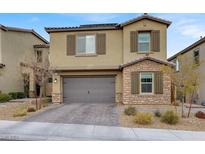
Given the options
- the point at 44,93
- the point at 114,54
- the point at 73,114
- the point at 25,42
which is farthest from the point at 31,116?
the point at 25,42

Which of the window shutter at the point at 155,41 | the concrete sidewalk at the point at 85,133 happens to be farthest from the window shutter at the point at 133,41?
the concrete sidewalk at the point at 85,133

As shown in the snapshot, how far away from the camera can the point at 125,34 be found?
762 inches

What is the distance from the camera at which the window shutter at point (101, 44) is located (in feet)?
64.7

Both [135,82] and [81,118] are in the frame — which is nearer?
[81,118]

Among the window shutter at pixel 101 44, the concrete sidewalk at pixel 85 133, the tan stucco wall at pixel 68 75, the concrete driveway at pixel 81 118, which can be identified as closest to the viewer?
the concrete sidewalk at pixel 85 133

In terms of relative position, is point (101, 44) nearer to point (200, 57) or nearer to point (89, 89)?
point (89, 89)

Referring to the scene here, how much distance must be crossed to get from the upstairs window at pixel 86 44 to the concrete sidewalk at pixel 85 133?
9.75 meters

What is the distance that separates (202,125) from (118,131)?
4167 millimetres

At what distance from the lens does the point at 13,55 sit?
24.5 metres

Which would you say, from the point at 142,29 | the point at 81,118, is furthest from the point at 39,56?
the point at 81,118

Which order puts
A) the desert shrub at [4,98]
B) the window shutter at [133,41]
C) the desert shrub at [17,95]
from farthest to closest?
the desert shrub at [17,95] → the desert shrub at [4,98] → the window shutter at [133,41]

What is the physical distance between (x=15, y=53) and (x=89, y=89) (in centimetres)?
946

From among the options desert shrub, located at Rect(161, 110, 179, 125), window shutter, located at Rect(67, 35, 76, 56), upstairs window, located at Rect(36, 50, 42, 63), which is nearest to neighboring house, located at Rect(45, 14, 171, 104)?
window shutter, located at Rect(67, 35, 76, 56)

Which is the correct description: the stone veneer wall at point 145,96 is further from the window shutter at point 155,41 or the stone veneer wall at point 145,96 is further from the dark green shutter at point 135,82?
the window shutter at point 155,41
